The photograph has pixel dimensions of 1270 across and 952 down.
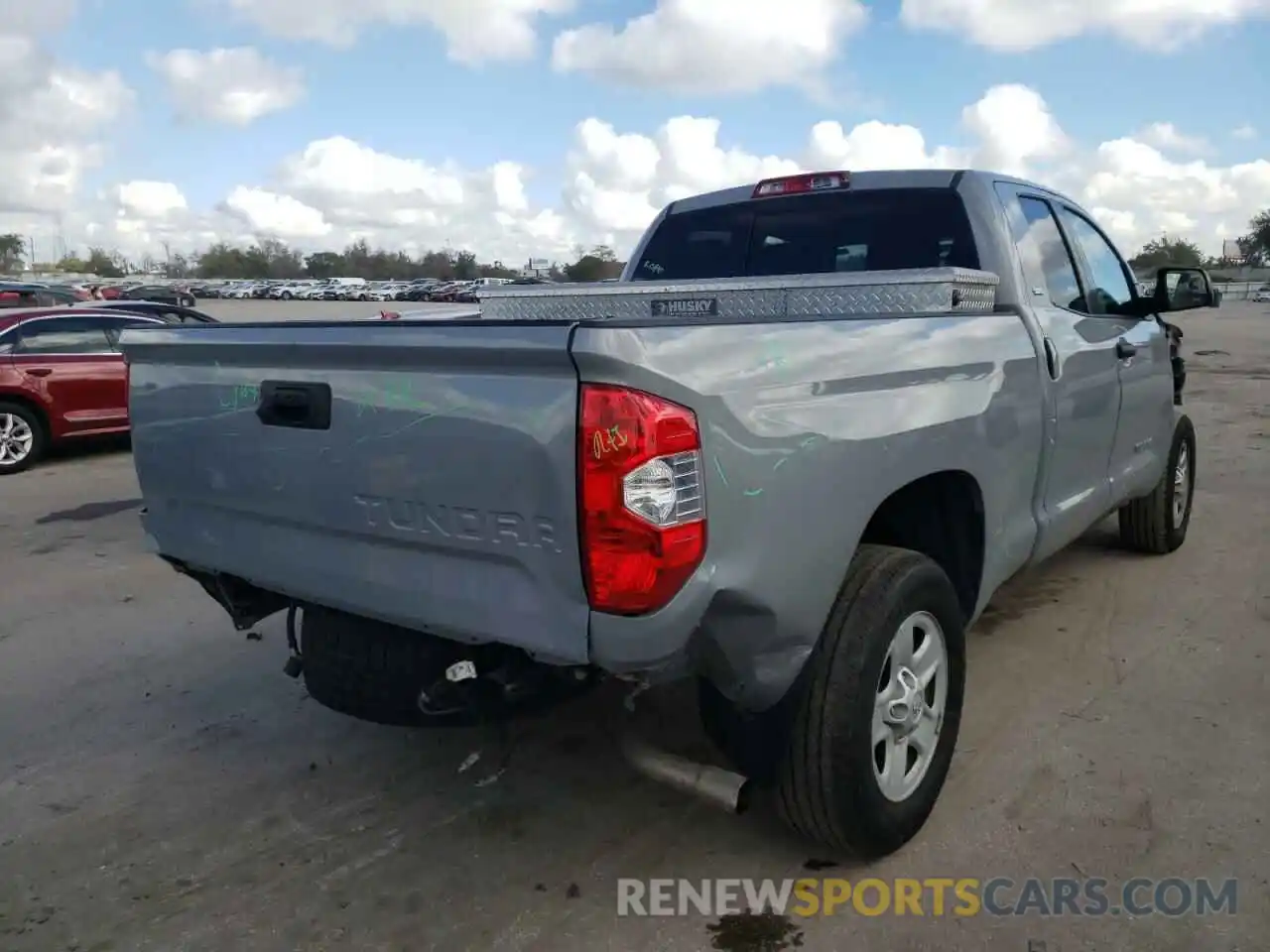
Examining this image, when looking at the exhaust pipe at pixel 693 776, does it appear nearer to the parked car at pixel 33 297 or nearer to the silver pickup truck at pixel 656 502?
the silver pickup truck at pixel 656 502

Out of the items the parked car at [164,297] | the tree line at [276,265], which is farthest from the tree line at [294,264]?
the parked car at [164,297]

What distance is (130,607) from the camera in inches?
214

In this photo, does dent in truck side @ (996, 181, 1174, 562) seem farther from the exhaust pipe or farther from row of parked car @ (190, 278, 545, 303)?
row of parked car @ (190, 278, 545, 303)

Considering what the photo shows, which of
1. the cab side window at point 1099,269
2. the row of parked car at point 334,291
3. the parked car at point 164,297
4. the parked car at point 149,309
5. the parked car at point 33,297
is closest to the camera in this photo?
the cab side window at point 1099,269

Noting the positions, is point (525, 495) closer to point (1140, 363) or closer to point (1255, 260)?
point (1140, 363)

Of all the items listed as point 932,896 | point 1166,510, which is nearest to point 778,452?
point 932,896

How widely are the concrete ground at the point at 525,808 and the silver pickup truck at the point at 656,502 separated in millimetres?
367

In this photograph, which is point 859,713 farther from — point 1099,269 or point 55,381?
point 55,381

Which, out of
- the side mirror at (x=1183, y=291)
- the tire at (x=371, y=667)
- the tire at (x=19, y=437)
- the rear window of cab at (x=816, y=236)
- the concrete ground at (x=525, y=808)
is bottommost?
the concrete ground at (x=525, y=808)

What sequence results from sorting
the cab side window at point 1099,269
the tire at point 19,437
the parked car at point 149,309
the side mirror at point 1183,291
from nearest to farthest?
1. the cab side window at point 1099,269
2. the side mirror at point 1183,291
3. the tire at point 19,437
4. the parked car at point 149,309

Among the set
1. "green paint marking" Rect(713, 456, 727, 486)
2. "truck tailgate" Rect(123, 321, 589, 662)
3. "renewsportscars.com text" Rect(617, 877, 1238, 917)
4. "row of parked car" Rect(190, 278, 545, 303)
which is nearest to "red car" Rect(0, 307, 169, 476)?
"truck tailgate" Rect(123, 321, 589, 662)

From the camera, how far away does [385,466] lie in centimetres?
251

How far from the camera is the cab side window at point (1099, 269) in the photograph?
4733 mm

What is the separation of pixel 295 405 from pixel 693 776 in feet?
4.57
